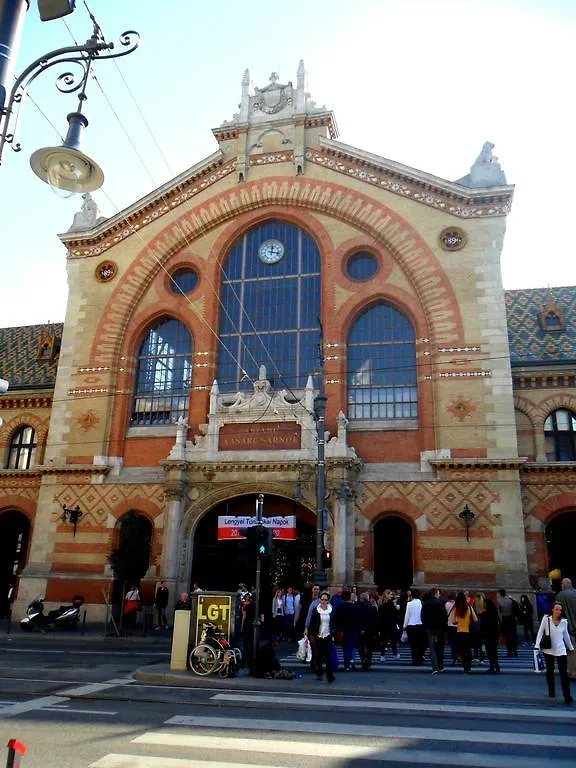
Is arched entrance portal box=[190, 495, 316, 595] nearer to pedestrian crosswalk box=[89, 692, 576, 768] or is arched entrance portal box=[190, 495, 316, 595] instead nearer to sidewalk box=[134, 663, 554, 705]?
sidewalk box=[134, 663, 554, 705]

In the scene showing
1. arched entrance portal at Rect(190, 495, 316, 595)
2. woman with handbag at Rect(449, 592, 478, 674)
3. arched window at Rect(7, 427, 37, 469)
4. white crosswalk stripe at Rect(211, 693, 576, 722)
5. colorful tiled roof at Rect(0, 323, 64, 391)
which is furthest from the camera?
colorful tiled roof at Rect(0, 323, 64, 391)

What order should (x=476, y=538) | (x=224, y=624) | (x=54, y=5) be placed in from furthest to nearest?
(x=476, y=538) → (x=224, y=624) → (x=54, y=5)

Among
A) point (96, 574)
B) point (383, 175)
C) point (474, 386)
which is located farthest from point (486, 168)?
point (96, 574)

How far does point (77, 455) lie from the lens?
95.1 feet

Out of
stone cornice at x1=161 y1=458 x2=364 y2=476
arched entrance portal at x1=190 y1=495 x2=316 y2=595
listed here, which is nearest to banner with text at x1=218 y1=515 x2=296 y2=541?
arched entrance portal at x1=190 y1=495 x2=316 y2=595

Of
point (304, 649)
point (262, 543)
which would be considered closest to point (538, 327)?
point (304, 649)

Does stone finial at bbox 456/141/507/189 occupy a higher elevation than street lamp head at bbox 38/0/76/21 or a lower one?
higher

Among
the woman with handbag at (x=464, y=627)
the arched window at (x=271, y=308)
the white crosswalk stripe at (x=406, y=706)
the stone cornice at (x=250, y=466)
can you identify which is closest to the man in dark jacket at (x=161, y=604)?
the stone cornice at (x=250, y=466)

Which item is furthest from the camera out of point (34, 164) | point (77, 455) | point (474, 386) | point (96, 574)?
point (77, 455)

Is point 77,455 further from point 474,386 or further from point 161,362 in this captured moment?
point 474,386

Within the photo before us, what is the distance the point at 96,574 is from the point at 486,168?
76.2 feet

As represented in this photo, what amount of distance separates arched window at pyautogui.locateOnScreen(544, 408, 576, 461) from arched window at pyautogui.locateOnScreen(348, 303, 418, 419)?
5.21 metres

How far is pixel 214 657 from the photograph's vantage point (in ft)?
45.3

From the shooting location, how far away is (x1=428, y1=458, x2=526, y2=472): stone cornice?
79.0ft
